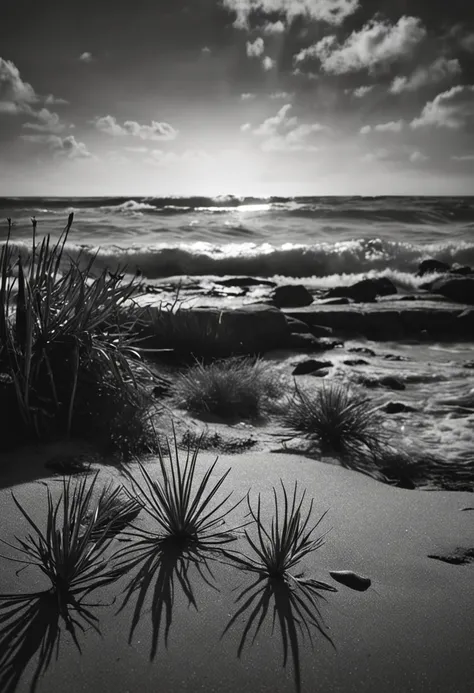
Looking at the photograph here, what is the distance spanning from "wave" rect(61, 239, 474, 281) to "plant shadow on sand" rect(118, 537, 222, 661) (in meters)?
14.4

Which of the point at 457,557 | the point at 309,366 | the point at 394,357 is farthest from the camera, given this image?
the point at 394,357

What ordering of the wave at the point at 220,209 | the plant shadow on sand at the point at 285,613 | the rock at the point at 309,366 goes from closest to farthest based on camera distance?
the plant shadow on sand at the point at 285,613, the rock at the point at 309,366, the wave at the point at 220,209

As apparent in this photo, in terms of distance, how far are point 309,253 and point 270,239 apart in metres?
4.94

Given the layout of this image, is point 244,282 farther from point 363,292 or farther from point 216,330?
point 216,330

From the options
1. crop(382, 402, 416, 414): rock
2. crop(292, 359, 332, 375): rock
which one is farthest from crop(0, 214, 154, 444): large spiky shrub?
crop(292, 359, 332, 375): rock

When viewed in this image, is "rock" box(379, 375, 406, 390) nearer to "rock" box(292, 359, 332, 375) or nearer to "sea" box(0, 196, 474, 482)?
"sea" box(0, 196, 474, 482)

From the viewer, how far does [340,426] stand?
345cm

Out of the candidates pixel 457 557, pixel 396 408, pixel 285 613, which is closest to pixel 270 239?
pixel 396 408

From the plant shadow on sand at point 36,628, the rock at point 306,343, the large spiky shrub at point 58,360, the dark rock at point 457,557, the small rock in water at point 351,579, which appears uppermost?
the large spiky shrub at point 58,360

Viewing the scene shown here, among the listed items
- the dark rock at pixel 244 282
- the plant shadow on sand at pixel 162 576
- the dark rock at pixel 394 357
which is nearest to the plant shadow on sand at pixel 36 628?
the plant shadow on sand at pixel 162 576

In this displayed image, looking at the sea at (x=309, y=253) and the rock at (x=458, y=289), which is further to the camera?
the rock at (x=458, y=289)

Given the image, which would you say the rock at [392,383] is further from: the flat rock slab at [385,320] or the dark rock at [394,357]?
the flat rock slab at [385,320]

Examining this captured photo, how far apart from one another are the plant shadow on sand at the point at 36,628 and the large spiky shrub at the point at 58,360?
1.25 meters

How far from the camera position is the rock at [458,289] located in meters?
9.98
